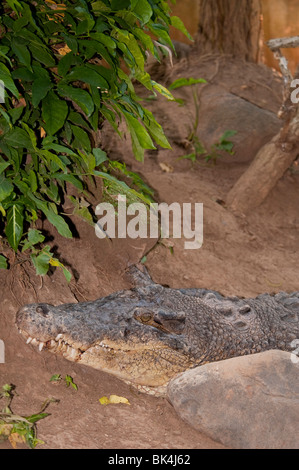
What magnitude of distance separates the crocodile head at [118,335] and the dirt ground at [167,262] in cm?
14

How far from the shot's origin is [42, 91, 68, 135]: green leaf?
2.42m

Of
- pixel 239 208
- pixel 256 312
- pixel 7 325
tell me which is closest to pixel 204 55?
pixel 239 208

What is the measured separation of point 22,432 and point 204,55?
7.71m

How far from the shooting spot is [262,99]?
26.9 feet

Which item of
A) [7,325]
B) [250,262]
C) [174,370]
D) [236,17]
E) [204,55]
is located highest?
[236,17]

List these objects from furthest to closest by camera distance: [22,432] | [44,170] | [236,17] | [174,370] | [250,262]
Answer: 1. [236,17]
2. [250,262]
3. [174,370]
4. [44,170]
5. [22,432]

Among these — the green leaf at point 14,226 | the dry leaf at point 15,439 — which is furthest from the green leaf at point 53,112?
the dry leaf at point 15,439

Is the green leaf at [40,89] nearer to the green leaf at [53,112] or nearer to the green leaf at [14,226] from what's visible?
the green leaf at [53,112]

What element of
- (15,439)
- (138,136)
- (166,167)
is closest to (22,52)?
(138,136)

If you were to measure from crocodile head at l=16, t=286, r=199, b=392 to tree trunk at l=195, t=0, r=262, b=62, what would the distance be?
6846mm

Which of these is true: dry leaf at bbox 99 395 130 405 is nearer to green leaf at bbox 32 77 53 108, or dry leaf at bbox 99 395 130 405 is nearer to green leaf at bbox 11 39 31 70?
green leaf at bbox 32 77 53 108

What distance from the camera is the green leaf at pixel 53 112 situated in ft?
7.95
